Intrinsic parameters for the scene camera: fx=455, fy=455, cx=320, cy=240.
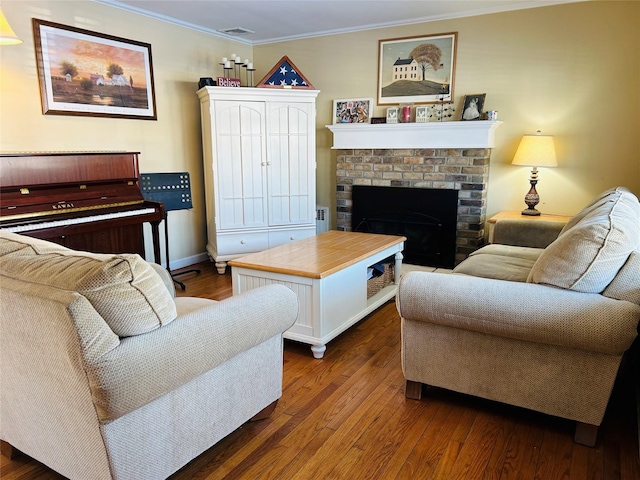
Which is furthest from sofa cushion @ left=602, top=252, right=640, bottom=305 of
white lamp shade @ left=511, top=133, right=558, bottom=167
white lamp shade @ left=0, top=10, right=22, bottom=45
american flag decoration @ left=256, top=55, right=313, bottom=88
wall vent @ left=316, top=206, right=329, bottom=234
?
wall vent @ left=316, top=206, right=329, bottom=234

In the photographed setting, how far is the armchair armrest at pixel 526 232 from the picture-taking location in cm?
330

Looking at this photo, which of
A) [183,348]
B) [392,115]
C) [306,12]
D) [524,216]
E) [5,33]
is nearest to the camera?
[183,348]

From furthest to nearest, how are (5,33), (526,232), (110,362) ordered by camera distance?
(526,232) → (5,33) → (110,362)

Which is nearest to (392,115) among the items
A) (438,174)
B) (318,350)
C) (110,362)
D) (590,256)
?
(438,174)

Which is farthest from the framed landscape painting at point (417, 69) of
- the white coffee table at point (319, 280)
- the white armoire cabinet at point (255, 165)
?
the white coffee table at point (319, 280)

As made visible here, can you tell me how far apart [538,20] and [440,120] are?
1.11 meters

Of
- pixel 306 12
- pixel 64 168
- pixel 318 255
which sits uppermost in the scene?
pixel 306 12

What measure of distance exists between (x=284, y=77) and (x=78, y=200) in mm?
2236

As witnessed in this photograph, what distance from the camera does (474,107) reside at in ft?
13.4

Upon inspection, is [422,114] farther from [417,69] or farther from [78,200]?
[78,200]

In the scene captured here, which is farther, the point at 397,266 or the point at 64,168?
the point at 397,266

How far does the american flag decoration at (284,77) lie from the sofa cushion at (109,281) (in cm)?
327

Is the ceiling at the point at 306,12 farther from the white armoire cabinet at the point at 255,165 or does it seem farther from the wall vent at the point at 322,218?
the wall vent at the point at 322,218

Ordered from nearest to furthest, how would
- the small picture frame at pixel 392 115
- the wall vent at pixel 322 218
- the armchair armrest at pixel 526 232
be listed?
the armchair armrest at pixel 526 232, the small picture frame at pixel 392 115, the wall vent at pixel 322 218
